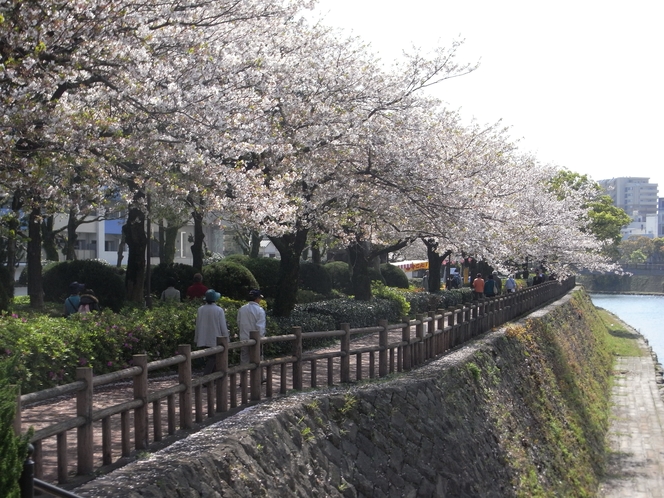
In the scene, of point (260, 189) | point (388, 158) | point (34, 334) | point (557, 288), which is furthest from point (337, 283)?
point (34, 334)

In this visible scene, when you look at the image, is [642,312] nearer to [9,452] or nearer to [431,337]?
[431,337]

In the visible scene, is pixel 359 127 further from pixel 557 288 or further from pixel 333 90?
pixel 557 288

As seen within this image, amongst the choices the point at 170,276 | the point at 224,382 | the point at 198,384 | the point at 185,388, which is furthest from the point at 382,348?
the point at 170,276

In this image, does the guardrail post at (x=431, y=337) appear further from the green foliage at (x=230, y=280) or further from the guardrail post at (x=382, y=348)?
the green foliage at (x=230, y=280)

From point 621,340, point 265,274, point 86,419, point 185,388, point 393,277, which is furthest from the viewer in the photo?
point 621,340

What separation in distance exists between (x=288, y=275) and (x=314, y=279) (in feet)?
34.1

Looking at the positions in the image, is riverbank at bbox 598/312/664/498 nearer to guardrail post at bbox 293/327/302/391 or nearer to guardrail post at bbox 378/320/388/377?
guardrail post at bbox 378/320/388/377

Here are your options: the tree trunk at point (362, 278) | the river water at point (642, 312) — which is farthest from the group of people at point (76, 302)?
the river water at point (642, 312)

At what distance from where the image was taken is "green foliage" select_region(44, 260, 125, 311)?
1956 cm

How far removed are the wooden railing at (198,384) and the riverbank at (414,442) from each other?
0.34 meters

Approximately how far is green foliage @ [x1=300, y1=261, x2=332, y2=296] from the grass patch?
18.5m

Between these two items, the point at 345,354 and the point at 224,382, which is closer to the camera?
the point at 224,382

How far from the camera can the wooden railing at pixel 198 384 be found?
6160 millimetres

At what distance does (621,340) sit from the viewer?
4494 cm
